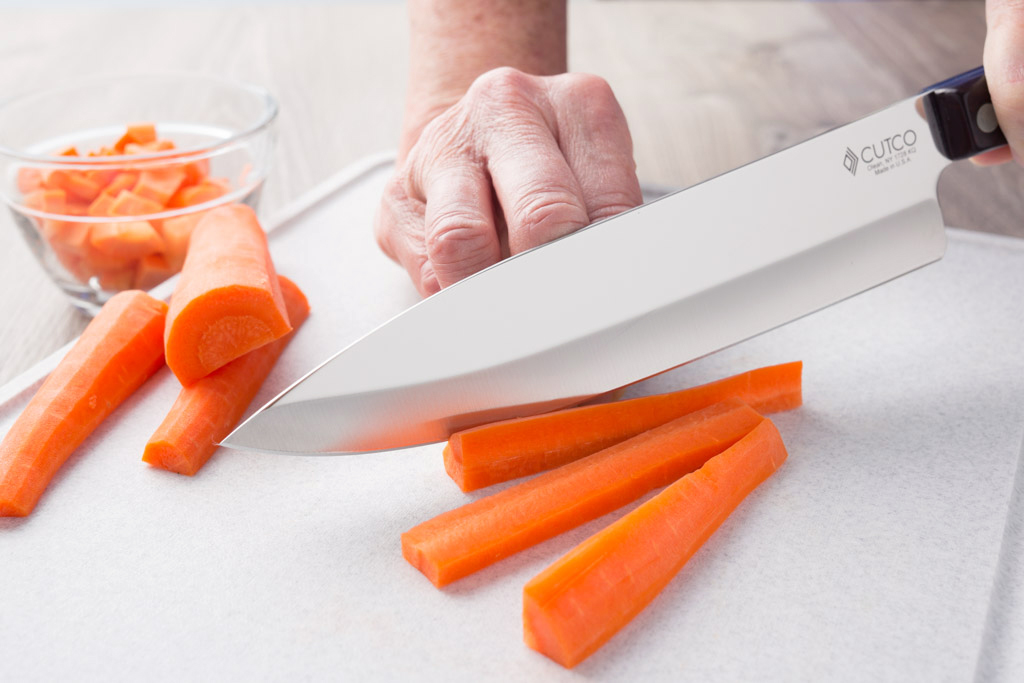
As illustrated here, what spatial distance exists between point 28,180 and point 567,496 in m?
1.19

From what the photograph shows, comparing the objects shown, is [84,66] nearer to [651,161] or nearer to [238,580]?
[651,161]

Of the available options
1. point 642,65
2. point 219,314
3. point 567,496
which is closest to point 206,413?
point 219,314

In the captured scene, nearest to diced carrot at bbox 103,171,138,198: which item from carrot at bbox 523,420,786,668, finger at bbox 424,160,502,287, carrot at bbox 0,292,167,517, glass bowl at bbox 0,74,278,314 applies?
glass bowl at bbox 0,74,278,314

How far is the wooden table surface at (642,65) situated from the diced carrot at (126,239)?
0.94 ft

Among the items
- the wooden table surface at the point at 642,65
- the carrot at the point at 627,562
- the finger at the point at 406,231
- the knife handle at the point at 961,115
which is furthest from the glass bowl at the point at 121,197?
the knife handle at the point at 961,115

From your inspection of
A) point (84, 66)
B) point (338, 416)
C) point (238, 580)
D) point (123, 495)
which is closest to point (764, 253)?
point (338, 416)

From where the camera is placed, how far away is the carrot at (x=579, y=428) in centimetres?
119

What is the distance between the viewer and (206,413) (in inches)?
50.4

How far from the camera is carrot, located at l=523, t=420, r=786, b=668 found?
3.14 ft

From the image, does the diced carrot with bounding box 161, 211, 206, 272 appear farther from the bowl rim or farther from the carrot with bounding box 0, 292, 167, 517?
the carrot with bounding box 0, 292, 167, 517

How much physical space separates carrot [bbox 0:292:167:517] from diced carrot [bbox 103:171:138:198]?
29cm

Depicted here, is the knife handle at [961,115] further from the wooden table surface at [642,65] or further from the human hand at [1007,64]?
the wooden table surface at [642,65]

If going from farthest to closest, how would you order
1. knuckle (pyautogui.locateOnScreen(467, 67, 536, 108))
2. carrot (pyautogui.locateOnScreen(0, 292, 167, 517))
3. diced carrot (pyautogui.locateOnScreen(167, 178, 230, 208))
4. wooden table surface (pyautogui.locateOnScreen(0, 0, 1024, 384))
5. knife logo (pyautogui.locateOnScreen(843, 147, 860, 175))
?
1. wooden table surface (pyautogui.locateOnScreen(0, 0, 1024, 384))
2. diced carrot (pyautogui.locateOnScreen(167, 178, 230, 208))
3. knuckle (pyautogui.locateOnScreen(467, 67, 536, 108))
4. knife logo (pyautogui.locateOnScreen(843, 147, 860, 175))
5. carrot (pyautogui.locateOnScreen(0, 292, 167, 517))

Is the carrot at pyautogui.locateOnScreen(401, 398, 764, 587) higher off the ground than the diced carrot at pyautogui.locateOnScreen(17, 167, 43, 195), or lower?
lower
